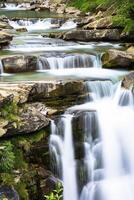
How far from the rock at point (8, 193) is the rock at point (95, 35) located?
14086mm

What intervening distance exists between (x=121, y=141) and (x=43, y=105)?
2.52 meters

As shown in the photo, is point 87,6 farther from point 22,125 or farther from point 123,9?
point 22,125

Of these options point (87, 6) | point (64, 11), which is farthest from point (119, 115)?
point (64, 11)

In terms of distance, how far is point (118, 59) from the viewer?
17.8m

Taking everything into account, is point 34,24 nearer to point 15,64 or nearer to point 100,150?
point 15,64

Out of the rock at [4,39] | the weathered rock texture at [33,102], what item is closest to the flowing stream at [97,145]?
the weathered rock texture at [33,102]

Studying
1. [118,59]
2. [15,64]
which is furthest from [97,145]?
[118,59]

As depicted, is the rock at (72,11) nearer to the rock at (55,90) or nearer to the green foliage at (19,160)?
the rock at (55,90)

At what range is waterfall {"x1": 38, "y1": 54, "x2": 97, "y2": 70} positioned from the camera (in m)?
17.9

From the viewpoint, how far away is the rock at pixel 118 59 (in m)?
17.6

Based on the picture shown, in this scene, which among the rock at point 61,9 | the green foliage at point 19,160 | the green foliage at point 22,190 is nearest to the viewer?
the green foliage at point 22,190

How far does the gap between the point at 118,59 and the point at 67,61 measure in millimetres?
2033

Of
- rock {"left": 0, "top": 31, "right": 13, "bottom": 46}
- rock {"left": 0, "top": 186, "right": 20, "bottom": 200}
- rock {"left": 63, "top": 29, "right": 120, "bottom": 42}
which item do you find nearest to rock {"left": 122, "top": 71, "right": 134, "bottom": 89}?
rock {"left": 0, "top": 186, "right": 20, "bottom": 200}

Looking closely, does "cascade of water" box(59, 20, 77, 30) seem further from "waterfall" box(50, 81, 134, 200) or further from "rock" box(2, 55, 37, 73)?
"waterfall" box(50, 81, 134, 200)
